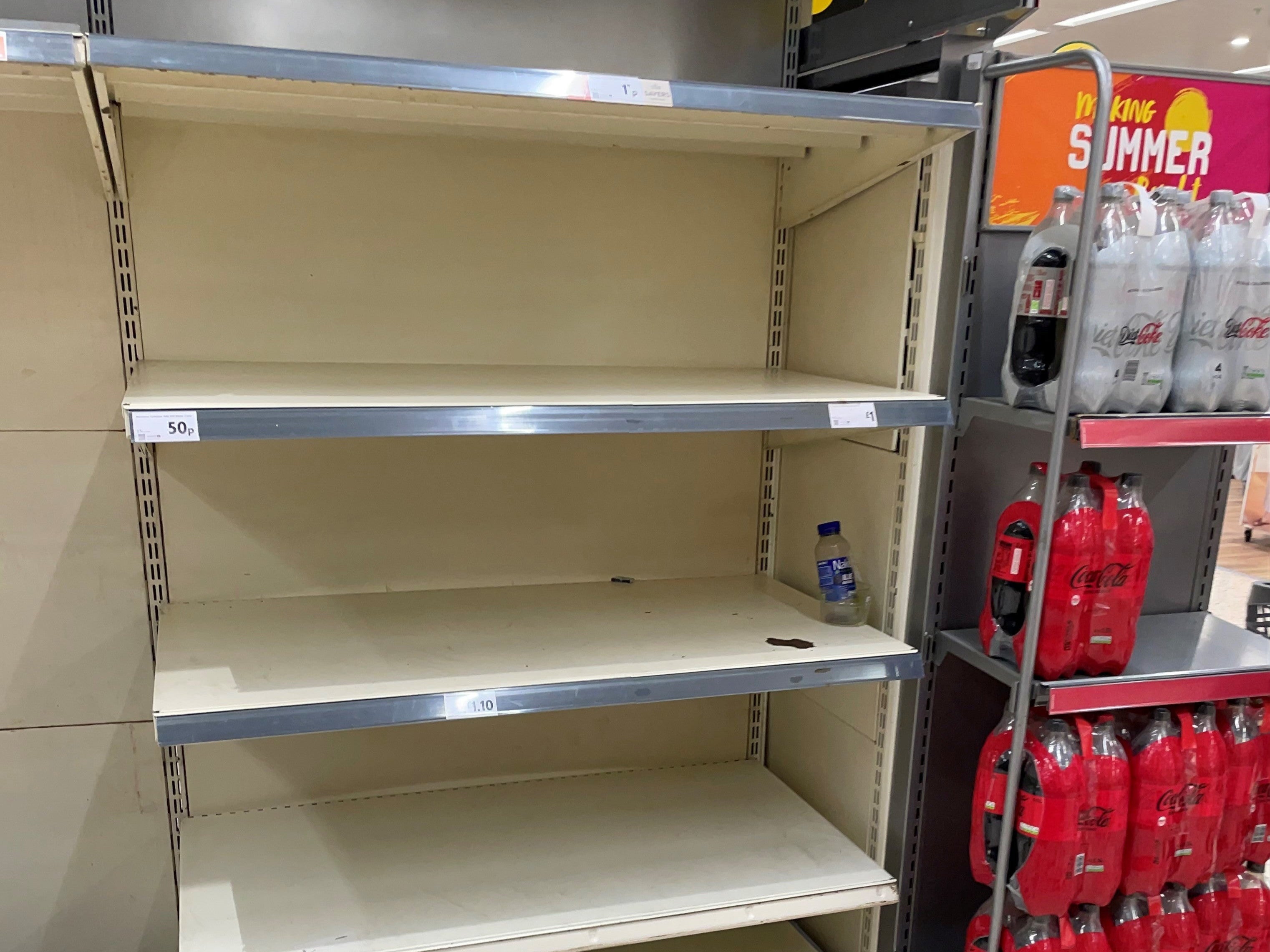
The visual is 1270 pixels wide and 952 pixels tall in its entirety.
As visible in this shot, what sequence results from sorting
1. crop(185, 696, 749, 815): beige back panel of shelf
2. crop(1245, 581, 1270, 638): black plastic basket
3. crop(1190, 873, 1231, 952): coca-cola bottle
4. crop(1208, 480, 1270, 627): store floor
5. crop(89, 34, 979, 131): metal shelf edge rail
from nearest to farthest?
crop(89, 34, 979, 131): metal shelf edge rail → crop(1190, 873, 1231, 952): coca-cola bottle → crop(185, 696, 749, 815): beige back panel of shelf → crop(1245, 581, 1270, 638): black plastic basket → crop(1208, 480, 1270, 627): store floor

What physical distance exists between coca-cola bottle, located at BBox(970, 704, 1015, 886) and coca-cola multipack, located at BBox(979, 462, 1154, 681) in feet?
0.51

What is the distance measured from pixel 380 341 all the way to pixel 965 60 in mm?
1229

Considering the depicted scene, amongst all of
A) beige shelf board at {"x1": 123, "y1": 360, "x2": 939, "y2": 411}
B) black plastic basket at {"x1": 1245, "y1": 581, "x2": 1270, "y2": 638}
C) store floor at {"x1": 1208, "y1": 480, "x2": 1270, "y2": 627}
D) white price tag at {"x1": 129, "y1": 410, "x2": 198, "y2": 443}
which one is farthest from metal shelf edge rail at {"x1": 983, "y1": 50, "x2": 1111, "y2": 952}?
store floor at {"x1": 1208, "y1": 480, "x2": 1270, "y2": 627}

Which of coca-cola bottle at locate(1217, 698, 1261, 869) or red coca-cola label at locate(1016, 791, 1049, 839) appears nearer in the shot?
red coca-cola label at locate(1016, 791, 1049, 839)

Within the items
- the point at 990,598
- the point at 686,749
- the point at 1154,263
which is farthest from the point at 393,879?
the point at 1154,263

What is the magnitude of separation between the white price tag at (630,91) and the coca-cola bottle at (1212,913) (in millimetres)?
1814

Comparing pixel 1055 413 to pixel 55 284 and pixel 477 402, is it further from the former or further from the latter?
pixel 55 284

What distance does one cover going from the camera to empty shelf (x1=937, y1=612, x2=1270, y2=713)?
162cm

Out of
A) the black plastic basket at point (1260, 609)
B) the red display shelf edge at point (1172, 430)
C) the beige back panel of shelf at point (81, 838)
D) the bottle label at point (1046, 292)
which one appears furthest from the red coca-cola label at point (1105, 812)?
the beige back panel of shelf at point (81, 838)

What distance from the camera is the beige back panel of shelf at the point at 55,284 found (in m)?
1.69

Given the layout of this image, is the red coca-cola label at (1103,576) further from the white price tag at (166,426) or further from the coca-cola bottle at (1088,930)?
the white price tag at (166,426)

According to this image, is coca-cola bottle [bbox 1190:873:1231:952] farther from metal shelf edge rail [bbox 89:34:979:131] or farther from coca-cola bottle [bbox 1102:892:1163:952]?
metal shelf edge rail [bbox 89:34:979:131]

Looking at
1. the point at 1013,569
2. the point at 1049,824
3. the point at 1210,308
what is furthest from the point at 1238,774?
→ the point at 1210,308

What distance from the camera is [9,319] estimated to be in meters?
1.73
